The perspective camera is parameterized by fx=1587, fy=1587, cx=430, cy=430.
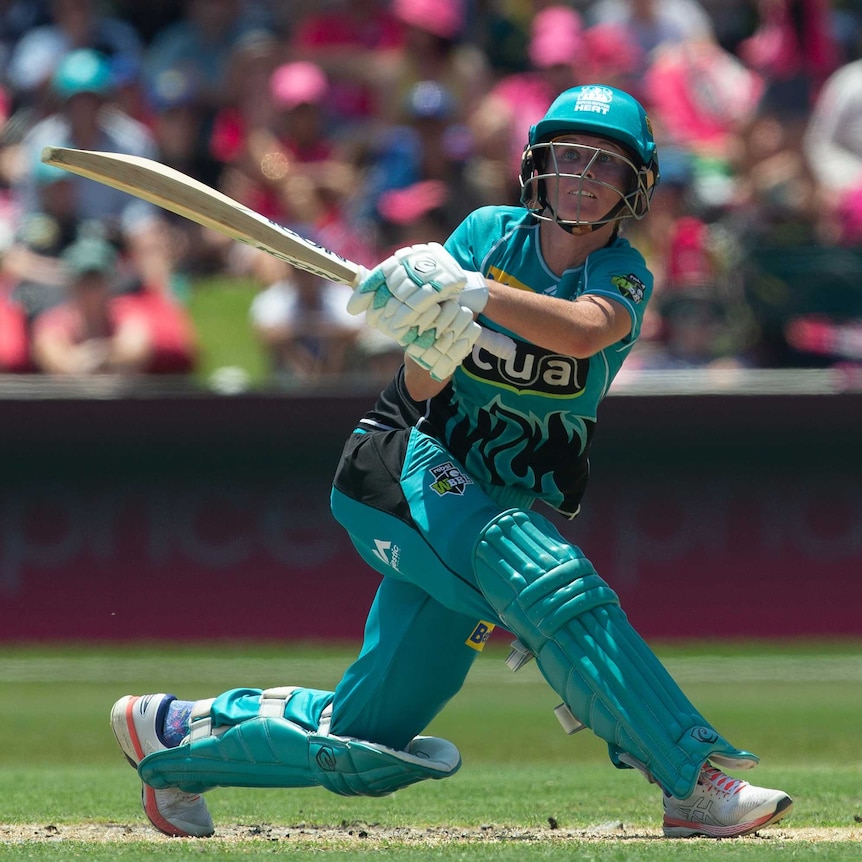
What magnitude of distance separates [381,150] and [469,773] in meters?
5.62

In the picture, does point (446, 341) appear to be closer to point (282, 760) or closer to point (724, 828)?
point (282, 760)

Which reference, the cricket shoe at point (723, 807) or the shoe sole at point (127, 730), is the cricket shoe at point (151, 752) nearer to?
the shoe sole at point (127, 730)

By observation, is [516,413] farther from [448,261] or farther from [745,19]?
[745,19]

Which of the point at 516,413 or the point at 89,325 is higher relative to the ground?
the point at 516,413

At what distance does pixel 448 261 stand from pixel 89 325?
5.94m

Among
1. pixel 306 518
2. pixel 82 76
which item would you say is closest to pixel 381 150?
pixel 82 76

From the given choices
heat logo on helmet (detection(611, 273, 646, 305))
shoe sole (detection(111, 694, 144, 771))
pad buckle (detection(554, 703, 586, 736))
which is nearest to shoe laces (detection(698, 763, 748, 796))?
pad buckle (detection(554, 703, 586, 736))

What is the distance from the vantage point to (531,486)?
4094 mm

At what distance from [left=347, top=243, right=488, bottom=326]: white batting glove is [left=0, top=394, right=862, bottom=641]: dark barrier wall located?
196 inches

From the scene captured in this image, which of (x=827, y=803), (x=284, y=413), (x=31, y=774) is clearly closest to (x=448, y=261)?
(x=827, y=803)

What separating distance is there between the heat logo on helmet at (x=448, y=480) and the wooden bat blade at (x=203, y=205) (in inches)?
20.7

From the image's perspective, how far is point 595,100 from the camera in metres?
4.04

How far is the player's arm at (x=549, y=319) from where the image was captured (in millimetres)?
3703

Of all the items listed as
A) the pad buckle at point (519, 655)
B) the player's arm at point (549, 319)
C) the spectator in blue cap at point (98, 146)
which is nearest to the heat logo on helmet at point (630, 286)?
the player's arm at point (549, 319)
